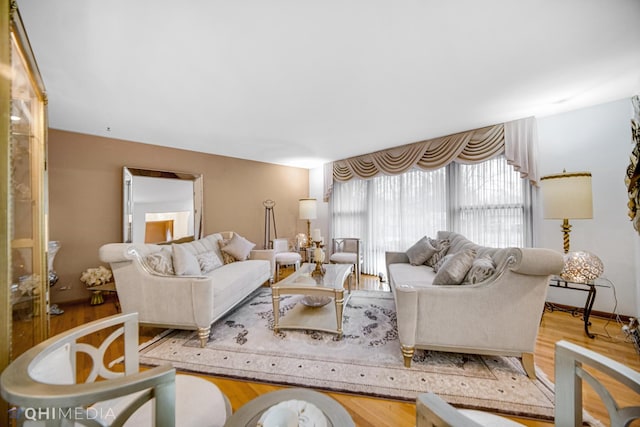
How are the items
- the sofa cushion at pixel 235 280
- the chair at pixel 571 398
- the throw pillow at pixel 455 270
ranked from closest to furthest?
the chair at pixel 571 398, the throw pillow at pixel 455 270, the sofa cushion at pixel 235 280

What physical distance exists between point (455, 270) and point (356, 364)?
1043 millimetres

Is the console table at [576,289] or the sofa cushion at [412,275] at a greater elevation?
the sofa cushion at [412,275]

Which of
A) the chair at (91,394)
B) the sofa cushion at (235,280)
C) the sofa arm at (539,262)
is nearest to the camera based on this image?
the chair at (91,394)

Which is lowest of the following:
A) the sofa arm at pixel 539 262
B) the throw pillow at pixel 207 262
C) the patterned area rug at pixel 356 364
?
the patterned area rug at pixel 356 364

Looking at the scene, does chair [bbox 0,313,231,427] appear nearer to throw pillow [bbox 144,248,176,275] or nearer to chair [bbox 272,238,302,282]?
throw pillow [bbox 144,248,176,275]

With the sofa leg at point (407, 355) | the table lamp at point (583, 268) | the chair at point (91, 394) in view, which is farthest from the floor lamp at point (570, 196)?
the chair at point (91, 394)

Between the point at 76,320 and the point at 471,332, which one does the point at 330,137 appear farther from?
the point at 76,320

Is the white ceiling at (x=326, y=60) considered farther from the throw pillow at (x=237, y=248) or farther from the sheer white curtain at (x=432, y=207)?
the throw pillow at (x=237, y=248)

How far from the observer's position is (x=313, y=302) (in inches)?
102

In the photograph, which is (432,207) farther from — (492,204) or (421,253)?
(421,253)

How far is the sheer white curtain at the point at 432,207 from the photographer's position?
10.3 feet

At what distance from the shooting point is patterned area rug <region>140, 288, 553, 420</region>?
1445 mm

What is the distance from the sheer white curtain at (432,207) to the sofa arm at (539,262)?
6.59ft

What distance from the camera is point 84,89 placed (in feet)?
7.03
